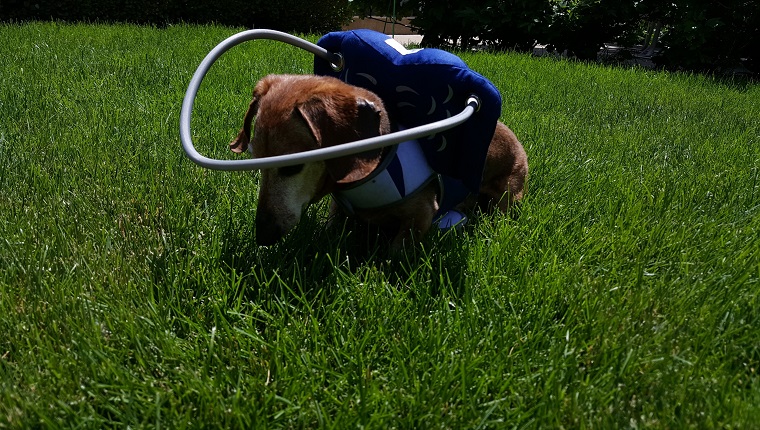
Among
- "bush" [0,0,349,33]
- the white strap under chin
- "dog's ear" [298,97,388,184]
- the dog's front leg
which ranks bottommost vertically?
"bush" [0,0,349,33]

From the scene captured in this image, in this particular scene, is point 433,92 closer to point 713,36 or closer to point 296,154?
point 296,154

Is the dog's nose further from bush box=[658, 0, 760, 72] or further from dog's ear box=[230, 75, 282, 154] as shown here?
bush box=[658, 0, 760, 72]

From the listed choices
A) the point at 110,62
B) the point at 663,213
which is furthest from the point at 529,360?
the point at 110,62

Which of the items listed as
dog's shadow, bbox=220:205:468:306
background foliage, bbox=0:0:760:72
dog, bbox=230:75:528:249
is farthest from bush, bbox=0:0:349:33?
dog, bbox=230:75:528:249

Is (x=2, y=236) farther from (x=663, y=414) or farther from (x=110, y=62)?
(x=110, y=62)

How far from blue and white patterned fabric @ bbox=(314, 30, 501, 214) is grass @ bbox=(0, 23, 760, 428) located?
0.97 feet

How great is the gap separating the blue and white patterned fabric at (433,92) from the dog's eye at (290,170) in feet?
1.74

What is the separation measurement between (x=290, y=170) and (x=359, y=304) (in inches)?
18.4

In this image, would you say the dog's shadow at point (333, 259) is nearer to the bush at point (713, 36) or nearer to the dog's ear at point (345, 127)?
the dog's ear at point (345, 127)

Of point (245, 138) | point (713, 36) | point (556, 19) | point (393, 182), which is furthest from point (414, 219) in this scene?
point (713, 36)

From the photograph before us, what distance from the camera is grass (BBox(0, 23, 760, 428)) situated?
1425 millimetres

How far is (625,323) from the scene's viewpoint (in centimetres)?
170

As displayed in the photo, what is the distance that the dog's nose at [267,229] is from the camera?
1.86 metres

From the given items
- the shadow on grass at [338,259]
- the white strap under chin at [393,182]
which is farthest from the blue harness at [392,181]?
the shadow on grass at [338,259]
